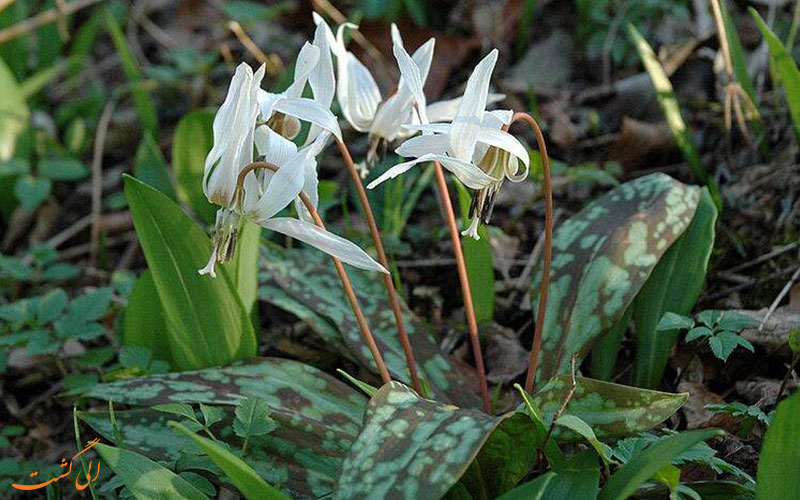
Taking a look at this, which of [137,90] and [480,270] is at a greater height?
[137,90]

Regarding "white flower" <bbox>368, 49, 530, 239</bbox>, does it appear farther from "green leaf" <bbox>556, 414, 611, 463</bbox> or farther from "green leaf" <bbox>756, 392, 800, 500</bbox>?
"green leaf" <bbox>756, 392, 800, 500</bbox>

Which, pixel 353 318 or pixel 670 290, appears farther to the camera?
pixel 353 318

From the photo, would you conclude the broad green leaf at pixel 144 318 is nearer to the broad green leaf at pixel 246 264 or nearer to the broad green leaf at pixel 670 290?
the broad green leaf at pixel 246 264

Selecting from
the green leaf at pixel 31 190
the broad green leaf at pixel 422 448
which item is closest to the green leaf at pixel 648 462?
the broad green leaf at pixel 422 448

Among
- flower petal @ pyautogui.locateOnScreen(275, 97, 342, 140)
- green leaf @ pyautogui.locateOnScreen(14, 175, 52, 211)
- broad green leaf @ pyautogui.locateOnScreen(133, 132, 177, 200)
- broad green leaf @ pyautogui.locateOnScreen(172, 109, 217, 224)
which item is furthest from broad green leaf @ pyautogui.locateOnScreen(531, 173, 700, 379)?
green leaf @ pyautogui.locateOnScreen(14, 175, 52, 211)

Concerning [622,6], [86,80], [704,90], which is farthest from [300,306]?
[86,80]

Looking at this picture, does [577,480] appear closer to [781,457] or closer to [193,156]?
[781,457]

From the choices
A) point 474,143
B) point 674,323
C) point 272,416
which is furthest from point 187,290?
point 674,323
